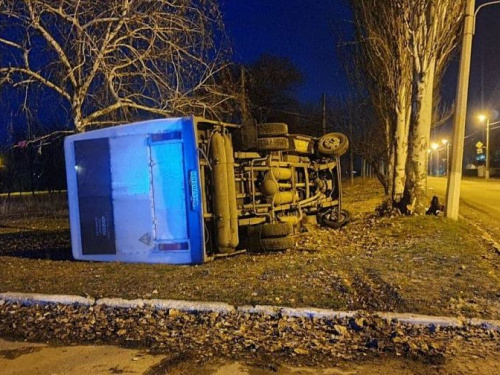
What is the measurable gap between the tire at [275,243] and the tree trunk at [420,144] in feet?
17.4

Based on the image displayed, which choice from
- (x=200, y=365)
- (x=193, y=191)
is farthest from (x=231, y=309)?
(x=193, y=191)

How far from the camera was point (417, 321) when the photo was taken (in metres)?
4.93

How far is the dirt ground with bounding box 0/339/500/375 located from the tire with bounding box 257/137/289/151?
4894 millimetres

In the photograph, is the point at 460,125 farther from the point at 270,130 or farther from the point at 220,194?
the point at 220,194

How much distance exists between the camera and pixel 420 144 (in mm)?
12547

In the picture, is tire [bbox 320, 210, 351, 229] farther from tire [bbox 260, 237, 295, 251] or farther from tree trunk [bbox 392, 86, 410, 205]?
tire [bbox 260, 237, 295, 251]

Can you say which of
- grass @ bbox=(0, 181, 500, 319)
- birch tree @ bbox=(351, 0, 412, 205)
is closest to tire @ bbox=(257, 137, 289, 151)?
grass @ bbox=(0, 181, 500, 319)

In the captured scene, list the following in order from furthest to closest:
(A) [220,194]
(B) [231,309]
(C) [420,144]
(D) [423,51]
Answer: (C) [420,144], (D) [423,51], (A) [220,194], (B) [231,309]

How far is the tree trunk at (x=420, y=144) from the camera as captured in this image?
12375 mm

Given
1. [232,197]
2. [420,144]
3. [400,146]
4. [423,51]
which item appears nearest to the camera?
[232,197]

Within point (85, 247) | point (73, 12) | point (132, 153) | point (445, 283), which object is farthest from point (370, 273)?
point (73, 12)

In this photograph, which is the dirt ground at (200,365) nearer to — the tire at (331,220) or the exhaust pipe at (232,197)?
the exhaust pipe at (232,197)

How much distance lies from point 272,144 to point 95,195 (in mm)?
3225

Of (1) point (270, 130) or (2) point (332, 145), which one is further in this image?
(2) point (332, 145)
